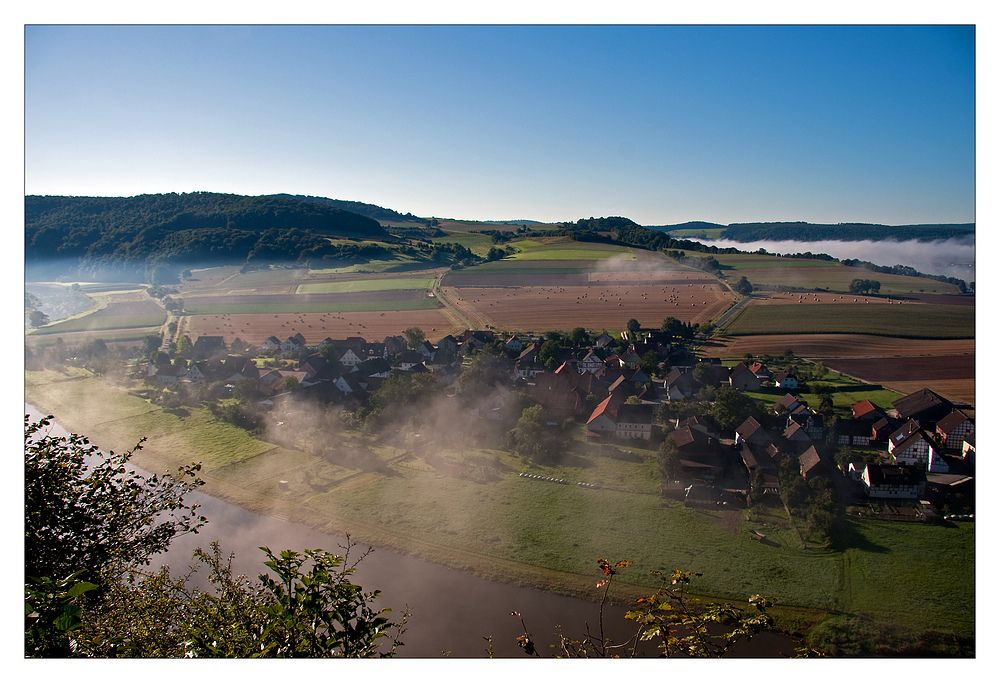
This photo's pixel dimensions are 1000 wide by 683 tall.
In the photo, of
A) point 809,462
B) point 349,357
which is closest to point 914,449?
point 809,462

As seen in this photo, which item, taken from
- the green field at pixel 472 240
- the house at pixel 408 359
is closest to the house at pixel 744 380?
the house at pixel 408 359

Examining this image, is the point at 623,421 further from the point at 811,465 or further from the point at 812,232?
the point at 812,232

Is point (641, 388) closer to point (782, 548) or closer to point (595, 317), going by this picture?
point (595, 317)

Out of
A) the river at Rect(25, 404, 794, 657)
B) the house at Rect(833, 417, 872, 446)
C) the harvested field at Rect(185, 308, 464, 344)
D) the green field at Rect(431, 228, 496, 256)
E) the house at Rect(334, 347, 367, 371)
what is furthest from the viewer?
the green field at Rect(431, 228, 496, 256)

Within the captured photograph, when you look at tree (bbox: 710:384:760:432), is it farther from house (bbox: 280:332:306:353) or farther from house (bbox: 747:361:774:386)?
house (bbox: 280:332:306:353)

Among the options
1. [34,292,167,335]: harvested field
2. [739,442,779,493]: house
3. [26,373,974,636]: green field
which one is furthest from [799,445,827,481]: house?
[34,292,167,335]: harvested field

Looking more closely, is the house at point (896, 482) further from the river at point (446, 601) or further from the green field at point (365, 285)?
the green field at point (365, 285)
